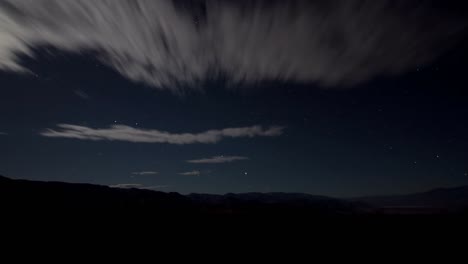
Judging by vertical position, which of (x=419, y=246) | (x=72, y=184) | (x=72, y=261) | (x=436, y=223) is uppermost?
(x=72, y=184)

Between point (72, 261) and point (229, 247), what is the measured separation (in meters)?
10.5

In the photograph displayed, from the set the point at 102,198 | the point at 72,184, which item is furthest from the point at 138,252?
the point at 72,184

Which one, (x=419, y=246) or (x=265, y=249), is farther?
(x=265, y=249)

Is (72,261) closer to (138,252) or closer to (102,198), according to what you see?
(138,252)

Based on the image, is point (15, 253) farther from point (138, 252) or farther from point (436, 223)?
point (436, 223)

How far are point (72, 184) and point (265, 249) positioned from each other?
139821mm

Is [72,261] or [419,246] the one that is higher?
[419,246]

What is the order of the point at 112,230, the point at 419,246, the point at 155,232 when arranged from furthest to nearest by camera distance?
the point at 112,230
the point at 155,232
the point at 419,246

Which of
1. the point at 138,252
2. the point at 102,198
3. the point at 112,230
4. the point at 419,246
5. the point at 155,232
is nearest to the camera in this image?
the point at 419,246

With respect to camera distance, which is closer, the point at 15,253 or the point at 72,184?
the point at 15,253

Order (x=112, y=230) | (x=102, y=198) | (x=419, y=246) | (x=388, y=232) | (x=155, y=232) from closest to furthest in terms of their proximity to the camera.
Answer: (x=419, y=246)
(x=388, y=232)
(x=155, y=232)
(x=112, y=230)
(x=102, y=198)

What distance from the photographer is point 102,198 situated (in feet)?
401

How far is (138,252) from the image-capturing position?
55.2 feet

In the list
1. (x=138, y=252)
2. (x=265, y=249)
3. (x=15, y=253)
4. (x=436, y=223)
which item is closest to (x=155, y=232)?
(x=138, y=252)
